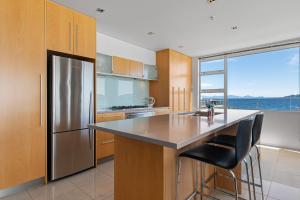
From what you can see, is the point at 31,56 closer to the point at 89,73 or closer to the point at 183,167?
the point at 89,73

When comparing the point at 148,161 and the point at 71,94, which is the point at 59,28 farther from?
the point at 148,161

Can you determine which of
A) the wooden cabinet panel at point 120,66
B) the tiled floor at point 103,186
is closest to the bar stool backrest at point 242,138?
the tiled floor at point 103,186

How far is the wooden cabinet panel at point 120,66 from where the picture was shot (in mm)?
3564

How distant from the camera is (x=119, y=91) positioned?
13.3ft

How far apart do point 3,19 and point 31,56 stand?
0.45 metres

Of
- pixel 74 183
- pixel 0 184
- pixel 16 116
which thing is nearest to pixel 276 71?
pixel 74 183

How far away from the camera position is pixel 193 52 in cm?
508

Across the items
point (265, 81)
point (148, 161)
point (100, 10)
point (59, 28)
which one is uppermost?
point (100, 10)

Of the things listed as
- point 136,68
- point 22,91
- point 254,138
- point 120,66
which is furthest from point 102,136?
point 254,138

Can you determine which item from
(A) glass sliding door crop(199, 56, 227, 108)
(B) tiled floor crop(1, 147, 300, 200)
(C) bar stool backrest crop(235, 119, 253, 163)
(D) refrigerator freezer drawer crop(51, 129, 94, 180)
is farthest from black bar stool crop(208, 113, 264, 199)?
(A) glass sliding door crop(199, 56, 227, 108)

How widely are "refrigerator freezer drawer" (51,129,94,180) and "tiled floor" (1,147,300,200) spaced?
13cm

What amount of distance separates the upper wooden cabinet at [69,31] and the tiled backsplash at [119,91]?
0.99 meters

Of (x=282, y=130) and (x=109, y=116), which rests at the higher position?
(x=109, y=116)

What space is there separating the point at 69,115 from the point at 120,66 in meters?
1.69
